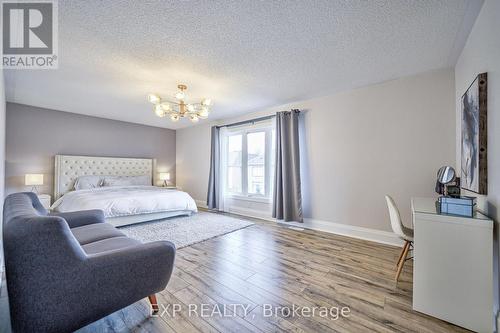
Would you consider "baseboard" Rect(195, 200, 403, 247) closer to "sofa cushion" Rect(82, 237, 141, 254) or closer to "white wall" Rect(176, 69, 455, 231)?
"white wall" Rect(176, 69, 455, 231)

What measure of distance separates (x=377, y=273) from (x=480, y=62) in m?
2.07

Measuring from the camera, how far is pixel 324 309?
1515 millimetres

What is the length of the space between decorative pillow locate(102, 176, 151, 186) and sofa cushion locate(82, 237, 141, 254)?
345 centimetres

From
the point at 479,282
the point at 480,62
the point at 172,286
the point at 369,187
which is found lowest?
the point at 172,286

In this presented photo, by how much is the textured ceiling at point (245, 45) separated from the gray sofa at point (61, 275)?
5.39 ft

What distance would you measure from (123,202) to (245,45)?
124 inches

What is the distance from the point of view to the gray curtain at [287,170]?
360 centimetres

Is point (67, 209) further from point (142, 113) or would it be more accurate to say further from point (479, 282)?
point (479, 282)

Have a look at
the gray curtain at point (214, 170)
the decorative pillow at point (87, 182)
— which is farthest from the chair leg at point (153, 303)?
the decorative pillow at point (87, 182)

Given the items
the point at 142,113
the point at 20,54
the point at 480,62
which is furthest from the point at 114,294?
the point at 142,113

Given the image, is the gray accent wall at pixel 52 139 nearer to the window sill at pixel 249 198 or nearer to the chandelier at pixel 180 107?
the chandelier at pixel 180 107

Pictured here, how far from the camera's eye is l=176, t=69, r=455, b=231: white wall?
2.49 metres

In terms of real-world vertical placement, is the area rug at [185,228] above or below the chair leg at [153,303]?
below

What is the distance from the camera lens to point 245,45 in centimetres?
201
